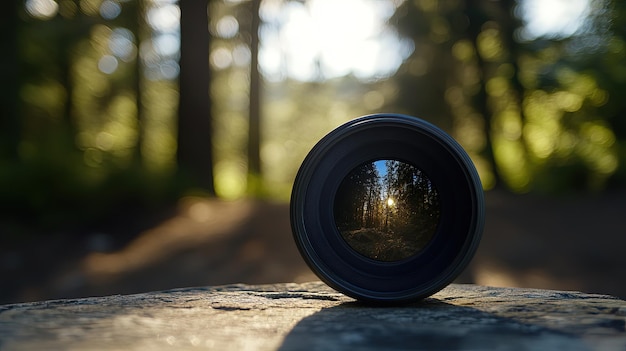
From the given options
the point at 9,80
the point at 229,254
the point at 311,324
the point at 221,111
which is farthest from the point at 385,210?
the point at 221,111

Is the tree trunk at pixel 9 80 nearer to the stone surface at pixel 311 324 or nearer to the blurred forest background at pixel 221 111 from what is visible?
the blurred forest background at pixel 221 111

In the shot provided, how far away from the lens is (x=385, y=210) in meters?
3.14

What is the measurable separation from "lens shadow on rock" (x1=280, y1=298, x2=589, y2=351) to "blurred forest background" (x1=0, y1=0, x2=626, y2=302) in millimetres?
5924

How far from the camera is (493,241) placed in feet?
34.2

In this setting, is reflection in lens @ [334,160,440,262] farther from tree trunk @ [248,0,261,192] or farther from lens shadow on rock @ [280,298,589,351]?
tree trunk @ [248,0,261,192]

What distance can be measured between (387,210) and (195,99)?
9.20 metres

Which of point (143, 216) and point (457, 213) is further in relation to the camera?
point (143, 216)

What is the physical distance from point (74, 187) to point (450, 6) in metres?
10.6

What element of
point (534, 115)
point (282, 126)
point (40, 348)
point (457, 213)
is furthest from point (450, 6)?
point (282, 126)

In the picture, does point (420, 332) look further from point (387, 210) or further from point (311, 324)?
point (387, 210)

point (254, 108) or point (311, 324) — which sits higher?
point (254, 108)

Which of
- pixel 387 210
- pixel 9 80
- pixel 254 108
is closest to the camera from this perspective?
pixel 387 210

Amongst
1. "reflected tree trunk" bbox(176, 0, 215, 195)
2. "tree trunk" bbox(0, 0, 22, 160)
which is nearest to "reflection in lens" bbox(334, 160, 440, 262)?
"reflected tree trunk" bbox(176, 0, 215, 195)

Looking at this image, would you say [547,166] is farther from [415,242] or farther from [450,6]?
[415,242]
